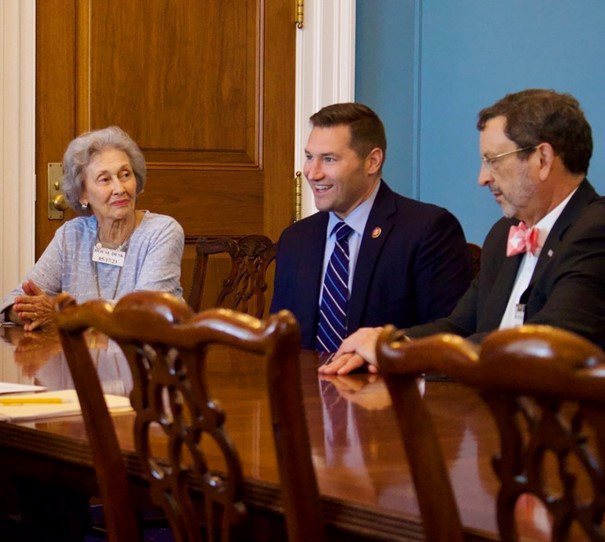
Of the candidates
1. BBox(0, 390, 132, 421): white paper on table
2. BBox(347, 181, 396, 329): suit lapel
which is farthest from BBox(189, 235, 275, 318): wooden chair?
BBox(0, 390, 132, 421): white paper on table

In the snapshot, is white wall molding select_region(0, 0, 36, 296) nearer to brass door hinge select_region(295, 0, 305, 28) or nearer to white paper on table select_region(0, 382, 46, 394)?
brass door hinge select_region(295, 0, 305, 28)

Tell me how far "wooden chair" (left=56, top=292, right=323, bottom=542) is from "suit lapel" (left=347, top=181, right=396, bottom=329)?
2.02 m

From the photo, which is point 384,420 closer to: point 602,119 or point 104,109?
point 602,119

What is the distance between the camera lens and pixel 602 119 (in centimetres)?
404

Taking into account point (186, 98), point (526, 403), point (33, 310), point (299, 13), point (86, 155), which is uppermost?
point (299, 13)

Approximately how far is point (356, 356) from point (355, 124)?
1.59m

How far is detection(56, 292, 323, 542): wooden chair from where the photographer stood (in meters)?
1.23

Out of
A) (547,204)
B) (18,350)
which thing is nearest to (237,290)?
(18,350)

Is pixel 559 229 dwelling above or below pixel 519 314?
above

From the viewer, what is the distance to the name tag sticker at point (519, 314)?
2825mm

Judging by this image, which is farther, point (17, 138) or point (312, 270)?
point (17, 138)

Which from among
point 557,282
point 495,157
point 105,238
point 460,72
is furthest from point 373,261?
point 460,72

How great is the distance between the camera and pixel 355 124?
400 centimetres

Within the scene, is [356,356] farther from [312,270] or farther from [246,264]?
[246,264]
